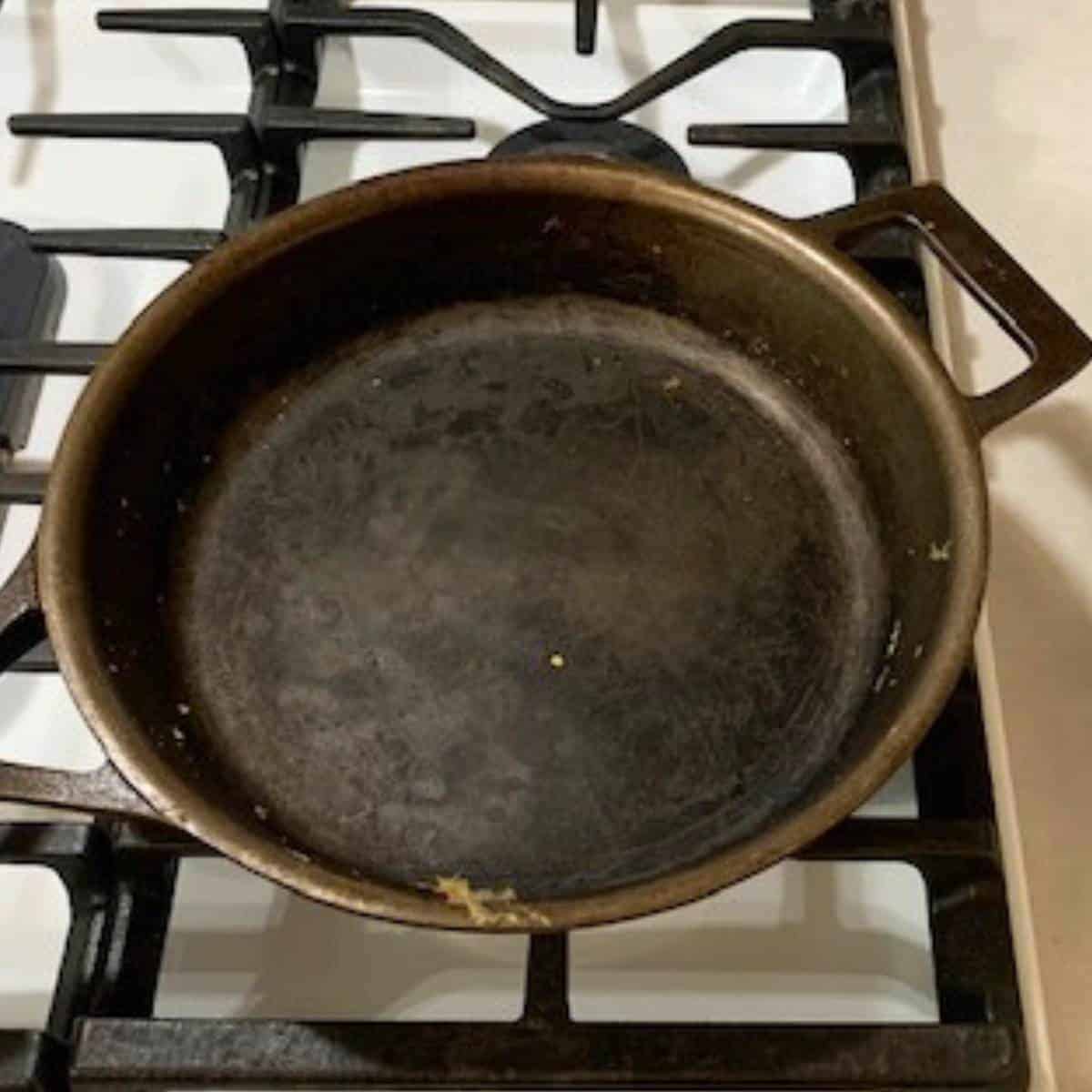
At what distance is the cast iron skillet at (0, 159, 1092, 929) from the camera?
0.47 m

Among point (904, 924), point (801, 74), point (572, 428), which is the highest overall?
point (801, 74)

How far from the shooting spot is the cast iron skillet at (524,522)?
473mm

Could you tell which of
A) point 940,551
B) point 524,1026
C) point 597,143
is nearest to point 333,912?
point 524,1026

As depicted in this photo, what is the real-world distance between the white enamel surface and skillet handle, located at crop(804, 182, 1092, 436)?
137mm

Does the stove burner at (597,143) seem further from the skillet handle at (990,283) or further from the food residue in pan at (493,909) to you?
the food residue in pan at (493,909)

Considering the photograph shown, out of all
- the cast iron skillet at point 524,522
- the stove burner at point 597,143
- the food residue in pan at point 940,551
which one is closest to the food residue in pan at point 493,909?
the cast iron skillet at point 524,522

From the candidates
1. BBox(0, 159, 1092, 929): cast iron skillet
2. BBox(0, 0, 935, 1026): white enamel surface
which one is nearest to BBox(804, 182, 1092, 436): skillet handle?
BBox(0, 159, 1092, 929): cast iron skillet

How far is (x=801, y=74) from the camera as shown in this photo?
2.25 feet

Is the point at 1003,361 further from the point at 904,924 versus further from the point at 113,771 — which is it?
the point at 113,771

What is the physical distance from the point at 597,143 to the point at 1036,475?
22 centimetres

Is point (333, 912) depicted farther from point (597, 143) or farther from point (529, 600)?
point (597, 143)

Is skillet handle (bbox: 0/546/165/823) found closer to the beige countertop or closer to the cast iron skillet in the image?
the cast iron skillet

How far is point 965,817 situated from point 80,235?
379mm

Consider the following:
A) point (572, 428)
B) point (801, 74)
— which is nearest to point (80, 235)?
point (572, 428)
